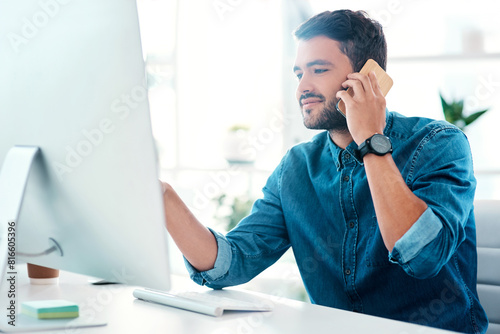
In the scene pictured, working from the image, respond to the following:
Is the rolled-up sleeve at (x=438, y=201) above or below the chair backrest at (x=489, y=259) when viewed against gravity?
above

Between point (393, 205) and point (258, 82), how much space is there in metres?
2.46

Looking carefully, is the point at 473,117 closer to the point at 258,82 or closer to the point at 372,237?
the point at 258,82

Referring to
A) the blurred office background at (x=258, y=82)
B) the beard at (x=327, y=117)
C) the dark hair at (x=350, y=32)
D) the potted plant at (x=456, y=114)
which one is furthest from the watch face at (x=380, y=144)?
the blurred office background at (x=258, y=82)

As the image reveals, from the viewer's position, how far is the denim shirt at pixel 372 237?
116cm

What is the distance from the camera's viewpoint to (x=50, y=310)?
89 cm

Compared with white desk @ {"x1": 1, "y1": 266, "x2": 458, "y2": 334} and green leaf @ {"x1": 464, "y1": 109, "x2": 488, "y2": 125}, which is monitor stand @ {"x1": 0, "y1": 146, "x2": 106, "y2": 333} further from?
green leaf @ {"x1": 464, "y1": 109, "x2": 488, "y2": 125}

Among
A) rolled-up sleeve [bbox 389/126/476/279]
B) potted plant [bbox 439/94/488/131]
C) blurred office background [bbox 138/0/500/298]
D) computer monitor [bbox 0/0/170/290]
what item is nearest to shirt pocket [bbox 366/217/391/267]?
rolled-up sleeve [bbox 389/126/476/279]

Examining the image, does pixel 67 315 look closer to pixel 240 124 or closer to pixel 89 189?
pixel 89 189

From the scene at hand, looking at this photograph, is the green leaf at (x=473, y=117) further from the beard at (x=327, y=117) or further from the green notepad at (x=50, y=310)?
the green notepad at (x=50, y=310)

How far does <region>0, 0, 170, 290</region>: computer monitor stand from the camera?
2.33 ft

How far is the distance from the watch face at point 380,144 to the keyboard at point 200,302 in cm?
41

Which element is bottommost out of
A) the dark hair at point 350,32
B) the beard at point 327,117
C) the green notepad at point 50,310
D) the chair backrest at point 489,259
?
the chair backrest at point 489,259

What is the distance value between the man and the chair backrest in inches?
2.2

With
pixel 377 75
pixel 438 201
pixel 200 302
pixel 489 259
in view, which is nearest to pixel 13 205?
pixel 200 302
